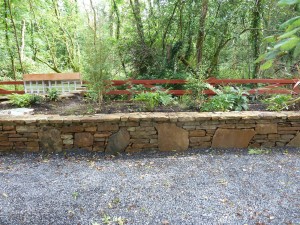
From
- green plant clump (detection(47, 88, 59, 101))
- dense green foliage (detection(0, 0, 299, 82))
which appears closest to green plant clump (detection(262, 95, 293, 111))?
dense green foliage (detection(0, 0, 299, 82))

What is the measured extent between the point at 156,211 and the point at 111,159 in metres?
1.21

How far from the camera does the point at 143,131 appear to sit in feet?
9.91

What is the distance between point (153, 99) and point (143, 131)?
2.22 ft

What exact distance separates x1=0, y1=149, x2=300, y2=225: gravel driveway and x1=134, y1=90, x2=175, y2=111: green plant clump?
33.2 inches

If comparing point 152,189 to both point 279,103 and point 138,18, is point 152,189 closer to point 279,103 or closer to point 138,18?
point 279,103

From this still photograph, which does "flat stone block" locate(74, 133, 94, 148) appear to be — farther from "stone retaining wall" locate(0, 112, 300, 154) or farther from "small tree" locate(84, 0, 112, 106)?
"small tree" locate(84, 0, 112, 106)

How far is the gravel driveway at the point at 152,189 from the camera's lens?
1773mm

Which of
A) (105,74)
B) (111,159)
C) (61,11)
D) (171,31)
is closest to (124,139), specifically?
(111,159)

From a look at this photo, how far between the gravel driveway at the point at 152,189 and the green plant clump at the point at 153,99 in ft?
2.77

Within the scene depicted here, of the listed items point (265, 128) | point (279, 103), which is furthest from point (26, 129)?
point (279, 103)

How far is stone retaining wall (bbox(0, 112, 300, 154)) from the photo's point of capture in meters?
2.96

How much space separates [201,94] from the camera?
3.66 meters

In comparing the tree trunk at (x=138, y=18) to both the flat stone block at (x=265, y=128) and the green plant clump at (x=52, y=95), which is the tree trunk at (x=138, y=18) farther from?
the flat stone block at (x=265, y=128)

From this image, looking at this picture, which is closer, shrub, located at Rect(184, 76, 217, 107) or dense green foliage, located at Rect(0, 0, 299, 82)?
shrub, located at Rect(184, 76, 217, 107)
